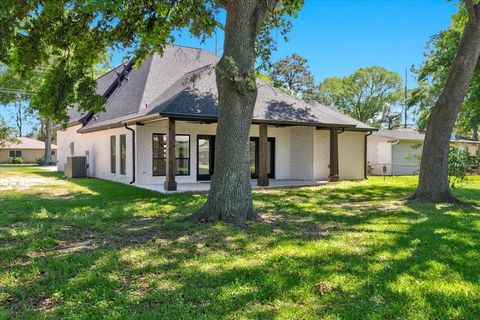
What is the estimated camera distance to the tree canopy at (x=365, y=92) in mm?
46875

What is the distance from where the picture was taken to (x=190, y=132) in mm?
16250

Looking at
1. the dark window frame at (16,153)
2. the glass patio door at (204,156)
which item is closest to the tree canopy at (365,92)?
the glass patio door at (204,156)

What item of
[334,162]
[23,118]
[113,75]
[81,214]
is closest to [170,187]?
[81,214]

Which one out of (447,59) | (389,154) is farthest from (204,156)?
(389,154)

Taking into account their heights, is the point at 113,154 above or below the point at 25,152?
below

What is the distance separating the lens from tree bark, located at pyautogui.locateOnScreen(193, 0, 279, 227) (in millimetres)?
7633

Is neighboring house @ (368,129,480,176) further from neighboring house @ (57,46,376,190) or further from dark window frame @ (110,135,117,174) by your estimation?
dark window frame @ (110,135,117,174)

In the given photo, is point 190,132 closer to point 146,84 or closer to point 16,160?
point 146,84

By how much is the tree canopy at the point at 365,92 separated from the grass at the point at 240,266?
1585 inches

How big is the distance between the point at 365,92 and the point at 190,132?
119ft

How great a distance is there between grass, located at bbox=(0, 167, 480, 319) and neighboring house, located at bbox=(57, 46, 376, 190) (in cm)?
630

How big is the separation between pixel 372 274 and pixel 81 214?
6324 millimetres

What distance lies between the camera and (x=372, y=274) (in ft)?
15.2

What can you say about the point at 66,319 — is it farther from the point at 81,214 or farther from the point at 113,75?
the point at 113,75
